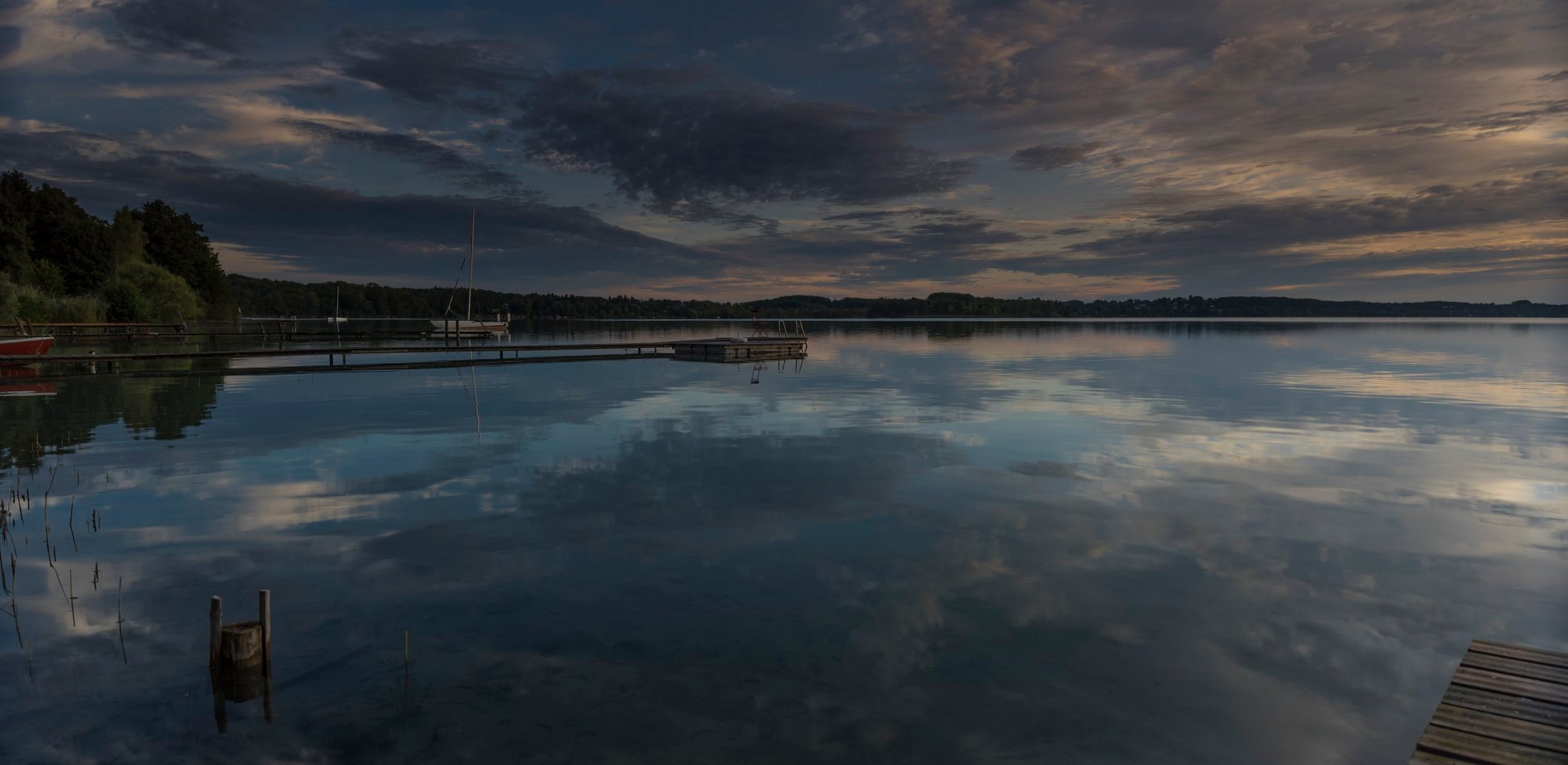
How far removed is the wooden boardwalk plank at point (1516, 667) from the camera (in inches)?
301

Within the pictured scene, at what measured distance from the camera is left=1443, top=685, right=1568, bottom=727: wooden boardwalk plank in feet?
22.7

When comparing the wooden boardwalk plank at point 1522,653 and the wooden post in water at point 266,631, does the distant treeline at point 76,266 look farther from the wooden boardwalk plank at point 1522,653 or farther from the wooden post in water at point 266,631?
the wooden boardwalk plank at point 1522,653

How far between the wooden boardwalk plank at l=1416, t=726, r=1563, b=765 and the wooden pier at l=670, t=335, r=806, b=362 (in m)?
54.5

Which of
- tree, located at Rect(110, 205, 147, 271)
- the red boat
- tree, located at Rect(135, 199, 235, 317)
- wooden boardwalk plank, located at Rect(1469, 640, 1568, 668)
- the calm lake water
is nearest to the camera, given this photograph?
the calm lake water

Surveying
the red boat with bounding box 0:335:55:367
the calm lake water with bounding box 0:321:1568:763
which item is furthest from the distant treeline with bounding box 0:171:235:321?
the calm lake water with bounding box 0:321:1568:763

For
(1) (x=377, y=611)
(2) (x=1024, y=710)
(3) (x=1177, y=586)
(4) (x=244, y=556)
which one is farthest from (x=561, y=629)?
(3) (x=1177, y=586)

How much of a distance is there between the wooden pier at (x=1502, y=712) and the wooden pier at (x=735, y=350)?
53574 millimetres

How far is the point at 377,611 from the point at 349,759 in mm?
3465

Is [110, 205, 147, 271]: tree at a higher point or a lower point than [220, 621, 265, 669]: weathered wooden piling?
higher

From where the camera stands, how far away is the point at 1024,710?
25.7 ft

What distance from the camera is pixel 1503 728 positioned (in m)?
6.80

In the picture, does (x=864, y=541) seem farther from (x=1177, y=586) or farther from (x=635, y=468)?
(x=635, y=468)

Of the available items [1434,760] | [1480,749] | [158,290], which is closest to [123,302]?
[158,290]

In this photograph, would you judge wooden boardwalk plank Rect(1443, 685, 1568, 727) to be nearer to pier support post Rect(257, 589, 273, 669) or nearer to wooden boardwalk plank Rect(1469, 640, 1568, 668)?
wooden boardwalk plank Rect(1469, 640, 1568, 668)
